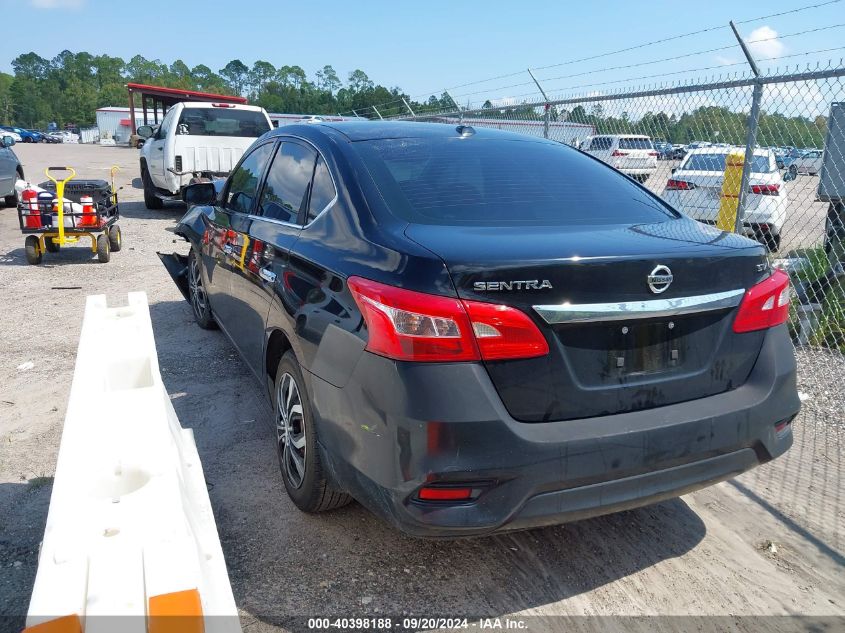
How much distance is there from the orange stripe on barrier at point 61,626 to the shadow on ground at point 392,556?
1051mm

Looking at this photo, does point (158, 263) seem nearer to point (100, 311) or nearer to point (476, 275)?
point (100, 311)

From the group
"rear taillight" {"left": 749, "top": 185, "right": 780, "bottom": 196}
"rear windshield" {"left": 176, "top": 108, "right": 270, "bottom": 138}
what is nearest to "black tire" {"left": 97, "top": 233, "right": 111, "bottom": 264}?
"rear windshield" {"left": 176, "top": 108, "right": 270, "bottom": 138}

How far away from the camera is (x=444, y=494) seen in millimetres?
2246

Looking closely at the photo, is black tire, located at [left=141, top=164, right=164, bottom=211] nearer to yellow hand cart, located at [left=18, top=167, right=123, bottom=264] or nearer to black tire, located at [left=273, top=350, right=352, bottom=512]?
yellow hand cart, located at [left=18, top=167, right=123, bottom=264]

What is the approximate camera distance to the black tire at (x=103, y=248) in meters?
8.73

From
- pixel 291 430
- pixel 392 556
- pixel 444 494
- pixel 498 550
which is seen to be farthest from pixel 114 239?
pixel 444 494

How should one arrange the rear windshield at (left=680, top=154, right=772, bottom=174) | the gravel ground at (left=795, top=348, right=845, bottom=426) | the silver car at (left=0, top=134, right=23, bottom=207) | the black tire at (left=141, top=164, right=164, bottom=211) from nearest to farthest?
1. the gravel ground at (left=795, top=348, right=845, bottom=426)
2. the rear windshield at (left=680, top=154, right=772, bottom=174)
3. the silver car at (left=0, top=134, right=23, bottom=207)
4. the black tire at (left=141, top=164, right=164, bottom=211)

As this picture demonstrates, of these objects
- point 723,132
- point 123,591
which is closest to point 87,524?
point 123,591

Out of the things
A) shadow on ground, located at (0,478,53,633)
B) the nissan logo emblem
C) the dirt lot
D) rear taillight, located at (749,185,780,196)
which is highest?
the nissan logo emblem

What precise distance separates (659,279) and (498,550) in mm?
1366

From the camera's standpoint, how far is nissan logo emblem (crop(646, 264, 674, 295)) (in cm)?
240

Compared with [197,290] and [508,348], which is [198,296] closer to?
[197,290]

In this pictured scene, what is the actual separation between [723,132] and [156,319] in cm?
571

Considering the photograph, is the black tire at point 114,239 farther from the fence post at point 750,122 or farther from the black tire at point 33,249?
the fence post at point 750,122
